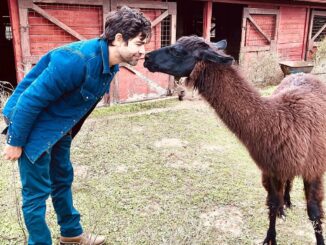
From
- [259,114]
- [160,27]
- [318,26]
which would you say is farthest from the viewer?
[318,26]

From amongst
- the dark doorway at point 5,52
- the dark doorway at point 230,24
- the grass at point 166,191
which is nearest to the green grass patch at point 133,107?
the grass at point 166,191

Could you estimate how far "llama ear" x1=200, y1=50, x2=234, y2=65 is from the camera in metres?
2.53

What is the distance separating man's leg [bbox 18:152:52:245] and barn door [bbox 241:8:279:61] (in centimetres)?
911

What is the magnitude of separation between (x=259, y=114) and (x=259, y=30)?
884cm

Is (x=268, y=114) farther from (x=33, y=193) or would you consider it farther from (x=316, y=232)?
(x=33, y=193)

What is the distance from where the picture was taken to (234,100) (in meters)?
2.62

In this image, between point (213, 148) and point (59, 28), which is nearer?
point (213, 148)

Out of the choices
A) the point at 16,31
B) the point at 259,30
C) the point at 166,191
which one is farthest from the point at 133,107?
the point at 259,30

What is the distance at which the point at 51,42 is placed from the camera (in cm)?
710

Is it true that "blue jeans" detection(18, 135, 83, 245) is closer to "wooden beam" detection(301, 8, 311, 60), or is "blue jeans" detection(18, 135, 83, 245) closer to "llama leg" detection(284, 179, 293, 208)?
"llama leg" detection(284, 179, 293, 208)

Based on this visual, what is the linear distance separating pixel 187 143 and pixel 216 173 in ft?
3.91

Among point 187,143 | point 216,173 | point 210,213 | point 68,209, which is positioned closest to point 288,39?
point 187,143

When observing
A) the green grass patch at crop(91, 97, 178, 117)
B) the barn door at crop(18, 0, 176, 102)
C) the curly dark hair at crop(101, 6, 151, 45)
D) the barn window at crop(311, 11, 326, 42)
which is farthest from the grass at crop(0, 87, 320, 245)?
the barn window at crop(311, 11, 326, 42)

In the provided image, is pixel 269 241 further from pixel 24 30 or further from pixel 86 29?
pixel 86 29
